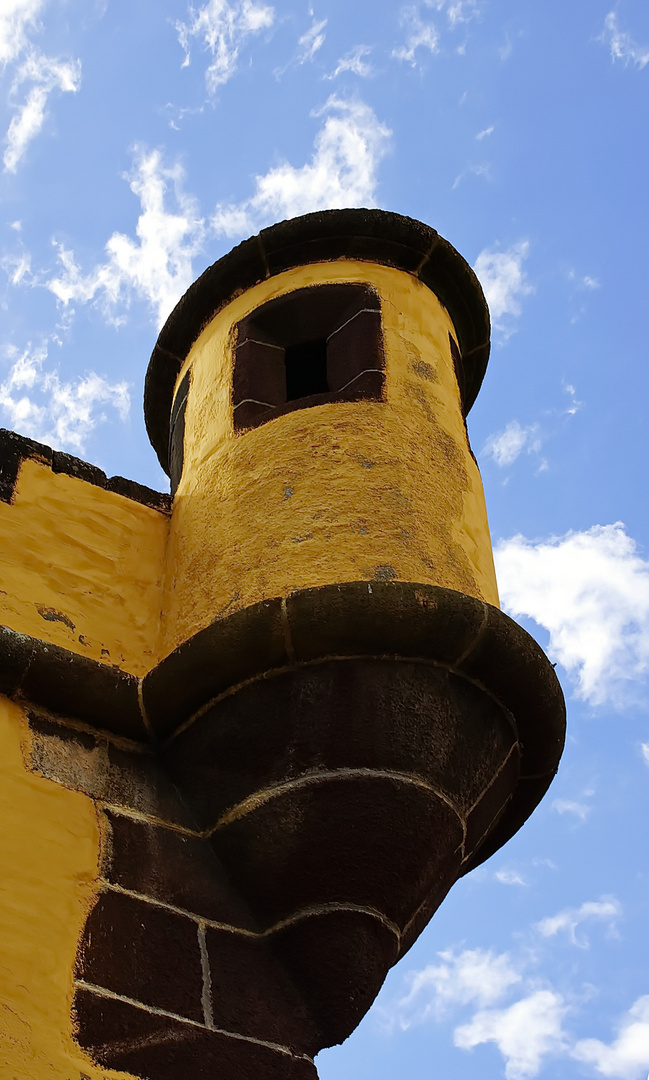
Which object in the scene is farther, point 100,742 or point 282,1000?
point 100,742

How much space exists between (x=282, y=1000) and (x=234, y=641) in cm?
101

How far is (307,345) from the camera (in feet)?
17.1

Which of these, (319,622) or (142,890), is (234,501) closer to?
(319,622)

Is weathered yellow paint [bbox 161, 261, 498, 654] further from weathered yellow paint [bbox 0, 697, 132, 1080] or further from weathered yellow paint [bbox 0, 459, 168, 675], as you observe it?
weathered yellow paint [bbox 0, 697, 132, 1080]

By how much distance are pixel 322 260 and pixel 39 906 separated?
3.14 meters

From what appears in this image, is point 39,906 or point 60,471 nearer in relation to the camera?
point 39,906

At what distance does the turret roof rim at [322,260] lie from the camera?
524 cm

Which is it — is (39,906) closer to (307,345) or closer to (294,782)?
(294,782)

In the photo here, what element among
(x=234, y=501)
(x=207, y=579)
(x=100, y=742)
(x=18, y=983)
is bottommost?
(x=18, y=983)

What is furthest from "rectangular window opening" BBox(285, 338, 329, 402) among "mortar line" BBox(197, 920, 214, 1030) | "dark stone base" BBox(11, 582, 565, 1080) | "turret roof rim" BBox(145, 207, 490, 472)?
"mortar line" BBox(197, 920, 214, 1030)

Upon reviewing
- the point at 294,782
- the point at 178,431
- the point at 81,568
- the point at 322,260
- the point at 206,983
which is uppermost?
the point at 322,260

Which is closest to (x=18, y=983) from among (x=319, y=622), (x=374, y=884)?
(x=374, y=884)

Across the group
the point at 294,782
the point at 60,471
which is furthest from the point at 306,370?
the point at 294,782

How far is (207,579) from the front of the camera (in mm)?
4070
